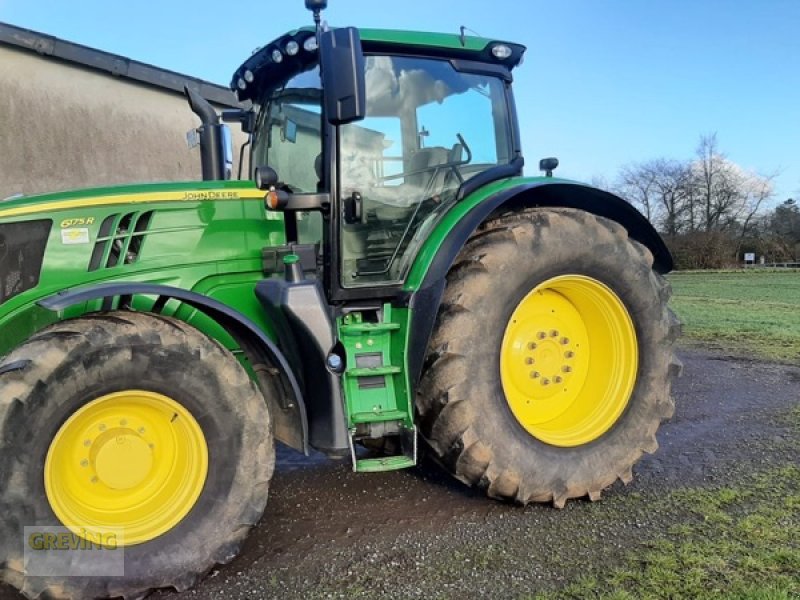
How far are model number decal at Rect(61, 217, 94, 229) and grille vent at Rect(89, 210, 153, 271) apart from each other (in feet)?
0.19

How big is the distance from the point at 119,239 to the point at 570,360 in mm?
2538

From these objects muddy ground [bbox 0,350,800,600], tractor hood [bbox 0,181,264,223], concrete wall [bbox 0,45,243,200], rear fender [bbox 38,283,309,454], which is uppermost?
concrete wall [bbox 0,45,243,200]

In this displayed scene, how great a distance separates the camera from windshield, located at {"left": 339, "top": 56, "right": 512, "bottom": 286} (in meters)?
3.52

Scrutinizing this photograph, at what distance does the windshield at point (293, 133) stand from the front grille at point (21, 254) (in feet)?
4.27

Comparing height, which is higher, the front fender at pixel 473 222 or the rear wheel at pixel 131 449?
the front fender at pixel 473 222

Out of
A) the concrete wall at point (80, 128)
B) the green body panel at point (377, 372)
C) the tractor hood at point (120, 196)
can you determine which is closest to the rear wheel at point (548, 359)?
the green body panel at point (377, 372)

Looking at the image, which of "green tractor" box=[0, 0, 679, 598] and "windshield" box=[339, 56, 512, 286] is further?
"windshield" box=[339, 56, 512, 286]

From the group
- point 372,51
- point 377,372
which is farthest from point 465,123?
point 377,372

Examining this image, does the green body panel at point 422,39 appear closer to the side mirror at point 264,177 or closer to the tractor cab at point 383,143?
the tractor cab at point 383,143


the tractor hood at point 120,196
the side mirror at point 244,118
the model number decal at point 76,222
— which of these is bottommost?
the model number decal at point 76,222

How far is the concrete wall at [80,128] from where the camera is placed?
9.66 metres

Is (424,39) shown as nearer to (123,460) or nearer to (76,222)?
(76,222)

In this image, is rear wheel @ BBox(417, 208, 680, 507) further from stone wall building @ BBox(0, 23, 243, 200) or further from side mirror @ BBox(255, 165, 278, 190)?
stone wall building @ BBox(0, 23, 243, 200)

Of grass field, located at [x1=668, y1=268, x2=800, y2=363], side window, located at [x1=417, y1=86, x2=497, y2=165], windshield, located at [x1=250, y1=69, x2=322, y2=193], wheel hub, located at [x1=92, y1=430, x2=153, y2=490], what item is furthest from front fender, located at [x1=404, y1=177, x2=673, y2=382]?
grass field, located at [x1=668, y1=268, x2=800, y2=363]
